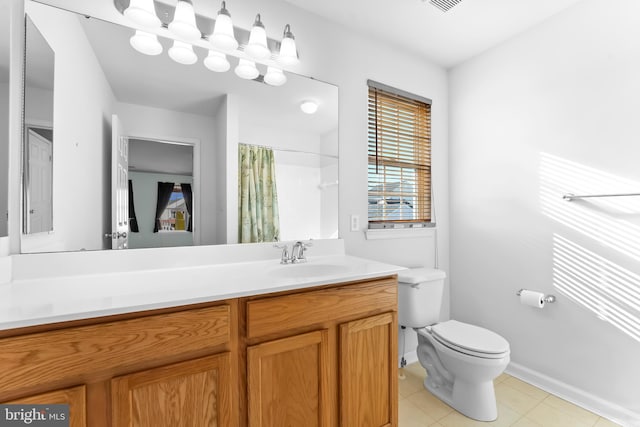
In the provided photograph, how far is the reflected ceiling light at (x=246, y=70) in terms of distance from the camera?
1.58 metres

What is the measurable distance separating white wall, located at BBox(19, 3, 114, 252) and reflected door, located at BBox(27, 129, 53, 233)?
0.07 feet

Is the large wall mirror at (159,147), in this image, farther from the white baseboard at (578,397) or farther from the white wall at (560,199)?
the white baseboard at (578,397)

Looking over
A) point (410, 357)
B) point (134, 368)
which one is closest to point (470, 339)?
point (410, 357)

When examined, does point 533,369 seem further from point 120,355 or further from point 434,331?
point 120,355

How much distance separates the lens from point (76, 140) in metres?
1.23

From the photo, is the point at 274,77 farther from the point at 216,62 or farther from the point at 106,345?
the point at 106,345

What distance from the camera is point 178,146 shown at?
1.43m

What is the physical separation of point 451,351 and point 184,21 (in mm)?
2213

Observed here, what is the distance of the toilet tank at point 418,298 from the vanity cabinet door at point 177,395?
1.28 m

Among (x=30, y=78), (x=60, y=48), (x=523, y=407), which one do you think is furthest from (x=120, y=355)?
(x=523, y=407)

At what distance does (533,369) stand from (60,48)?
3170mm

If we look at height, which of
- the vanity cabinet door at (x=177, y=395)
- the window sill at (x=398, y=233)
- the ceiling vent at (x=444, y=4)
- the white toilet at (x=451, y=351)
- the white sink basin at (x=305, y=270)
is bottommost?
the white toilet at (x=451, y=351)

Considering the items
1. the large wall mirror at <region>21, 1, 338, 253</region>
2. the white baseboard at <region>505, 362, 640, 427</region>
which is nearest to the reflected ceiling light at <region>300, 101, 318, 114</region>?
the large wall mirror at <region>21, 1, 338, 253</region>

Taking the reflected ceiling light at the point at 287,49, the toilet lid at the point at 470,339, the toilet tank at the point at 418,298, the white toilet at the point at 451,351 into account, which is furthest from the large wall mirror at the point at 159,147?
the toilet lid at the point at 470,339
